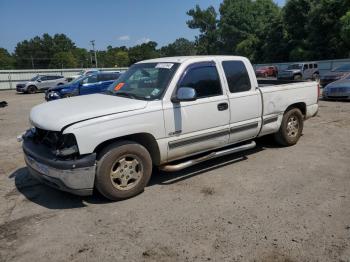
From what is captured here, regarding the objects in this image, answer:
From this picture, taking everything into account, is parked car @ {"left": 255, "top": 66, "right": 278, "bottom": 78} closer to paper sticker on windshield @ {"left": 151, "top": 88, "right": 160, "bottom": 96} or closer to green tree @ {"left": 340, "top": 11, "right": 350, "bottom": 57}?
green tree @ {"left": 340, "top": 11, "right": 350, "bottom": 57}

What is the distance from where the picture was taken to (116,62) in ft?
315

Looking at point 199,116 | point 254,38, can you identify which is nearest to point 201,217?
point 199,116

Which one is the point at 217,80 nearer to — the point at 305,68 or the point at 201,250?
the point at 201,250

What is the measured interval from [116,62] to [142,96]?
3705 inches

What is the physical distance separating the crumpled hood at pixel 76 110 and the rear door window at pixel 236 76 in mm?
1672

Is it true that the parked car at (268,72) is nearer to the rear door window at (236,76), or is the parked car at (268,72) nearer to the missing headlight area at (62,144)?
the rear door window at (236,76)

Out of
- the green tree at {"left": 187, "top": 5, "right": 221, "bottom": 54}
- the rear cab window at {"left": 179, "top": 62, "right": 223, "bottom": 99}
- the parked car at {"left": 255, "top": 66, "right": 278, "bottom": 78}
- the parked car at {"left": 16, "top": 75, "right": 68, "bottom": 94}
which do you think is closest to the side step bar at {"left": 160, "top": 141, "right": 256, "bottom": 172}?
the rear cab window at {"left": 179, "top": 62, "right": 223, "bottom": 99}

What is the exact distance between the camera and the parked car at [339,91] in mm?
13961

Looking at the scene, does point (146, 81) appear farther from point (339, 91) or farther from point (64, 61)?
point (64, 61)

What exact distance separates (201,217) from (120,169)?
1.24 m

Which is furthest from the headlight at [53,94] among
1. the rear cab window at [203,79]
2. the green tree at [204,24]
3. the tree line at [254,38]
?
the green tree at [204,24]

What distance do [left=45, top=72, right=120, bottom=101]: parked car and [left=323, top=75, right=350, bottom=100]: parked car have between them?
31.5 feet

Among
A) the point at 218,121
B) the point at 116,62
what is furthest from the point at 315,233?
the point at 116,62

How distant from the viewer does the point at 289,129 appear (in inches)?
279
